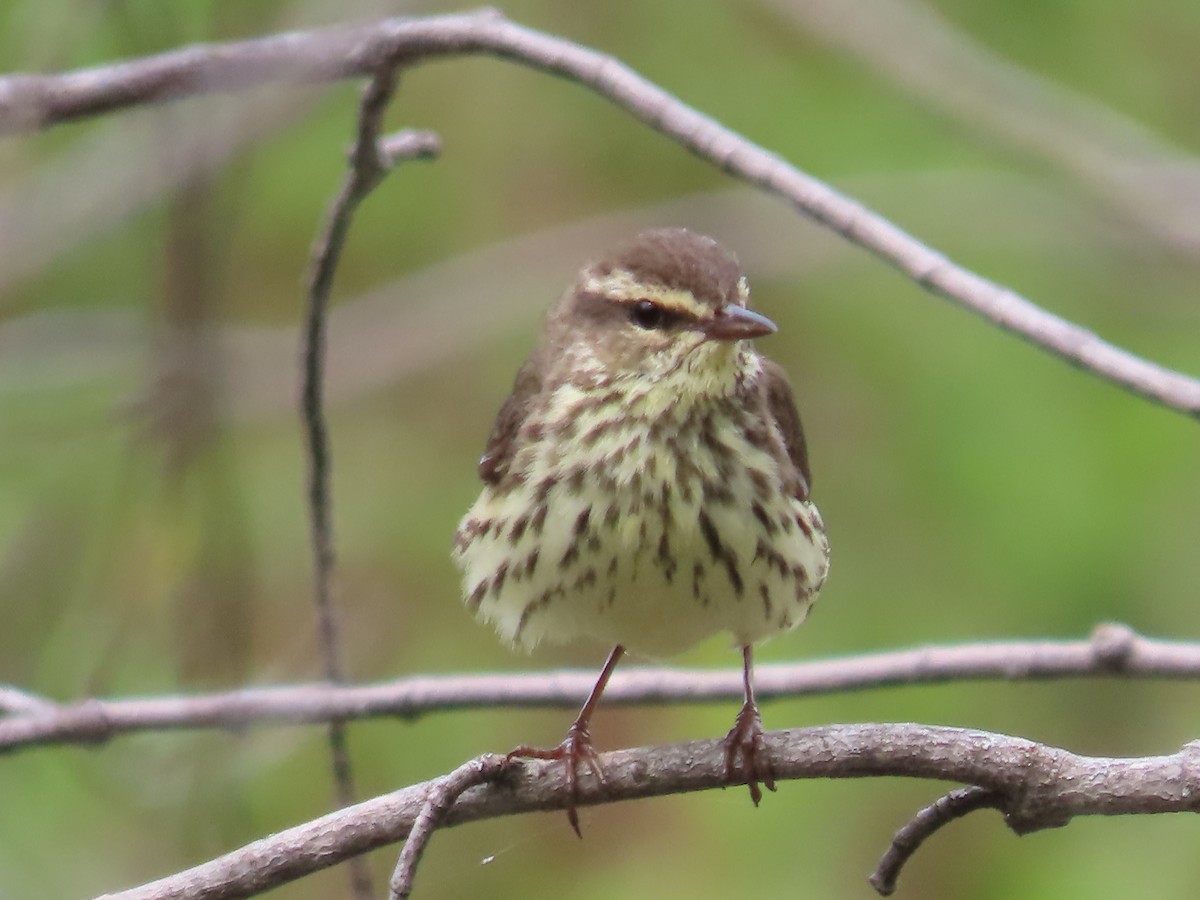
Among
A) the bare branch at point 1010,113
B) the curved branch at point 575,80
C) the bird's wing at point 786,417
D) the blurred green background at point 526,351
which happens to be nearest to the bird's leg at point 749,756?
the bird's wing at point 786,417

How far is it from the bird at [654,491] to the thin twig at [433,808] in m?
0.51

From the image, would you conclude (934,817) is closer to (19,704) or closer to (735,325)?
(735,325)

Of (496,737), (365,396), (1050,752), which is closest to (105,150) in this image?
(365,396)

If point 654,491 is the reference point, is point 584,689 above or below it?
below

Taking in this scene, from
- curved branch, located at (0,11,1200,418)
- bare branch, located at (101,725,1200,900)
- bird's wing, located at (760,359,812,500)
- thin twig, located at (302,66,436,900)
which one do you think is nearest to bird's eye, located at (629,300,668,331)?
bird's wing, located at (760,359,812,500)

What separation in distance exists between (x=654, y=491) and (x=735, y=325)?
1.21 feet

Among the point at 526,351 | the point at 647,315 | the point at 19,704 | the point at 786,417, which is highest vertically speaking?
the point at 647,315

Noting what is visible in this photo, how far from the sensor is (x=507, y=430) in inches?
151

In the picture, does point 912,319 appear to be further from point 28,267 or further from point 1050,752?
point 1050,752

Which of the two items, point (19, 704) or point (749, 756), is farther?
point (19, 704)

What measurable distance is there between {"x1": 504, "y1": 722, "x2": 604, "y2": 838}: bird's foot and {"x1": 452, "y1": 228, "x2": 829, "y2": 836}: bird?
0.6 inches

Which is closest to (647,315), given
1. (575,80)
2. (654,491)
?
(654,491)

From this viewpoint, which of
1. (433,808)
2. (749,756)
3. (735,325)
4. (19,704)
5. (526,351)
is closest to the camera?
(433,808)

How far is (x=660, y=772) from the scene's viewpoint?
2984mm
